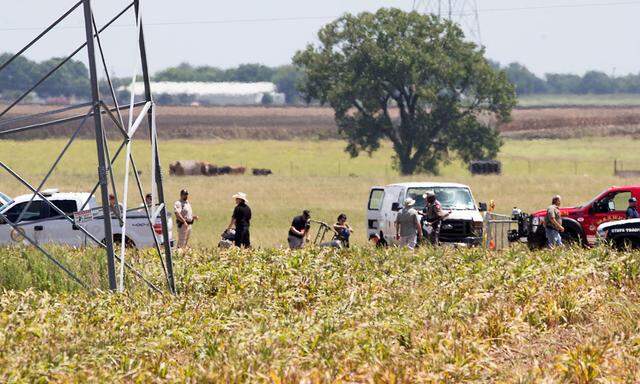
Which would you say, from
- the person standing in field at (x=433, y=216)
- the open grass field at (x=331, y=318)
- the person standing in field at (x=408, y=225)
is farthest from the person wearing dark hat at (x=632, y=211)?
the open grass field at (x=331, y=318)

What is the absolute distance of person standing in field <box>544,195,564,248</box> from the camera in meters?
25.8

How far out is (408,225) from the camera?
81.3 ft

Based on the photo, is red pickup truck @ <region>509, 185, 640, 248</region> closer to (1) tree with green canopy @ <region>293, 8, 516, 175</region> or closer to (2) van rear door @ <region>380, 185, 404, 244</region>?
(2) van rear door @ <region>380, 185, 404, 244</region>

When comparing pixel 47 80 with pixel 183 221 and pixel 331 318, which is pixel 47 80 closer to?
pixel 183 221

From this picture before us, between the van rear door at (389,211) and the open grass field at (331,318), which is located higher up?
the open grass field at (331,318)

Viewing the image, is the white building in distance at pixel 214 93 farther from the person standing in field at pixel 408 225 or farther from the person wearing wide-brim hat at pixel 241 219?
the person standing in field at pixel 408 225

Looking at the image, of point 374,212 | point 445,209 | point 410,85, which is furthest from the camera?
point 410,85

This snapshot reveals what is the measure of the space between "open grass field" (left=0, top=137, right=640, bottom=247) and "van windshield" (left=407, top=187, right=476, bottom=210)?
13.8 ft

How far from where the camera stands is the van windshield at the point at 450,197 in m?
28.4

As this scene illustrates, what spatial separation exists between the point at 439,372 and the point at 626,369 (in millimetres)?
1675

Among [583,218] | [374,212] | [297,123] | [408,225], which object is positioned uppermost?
[408,225]

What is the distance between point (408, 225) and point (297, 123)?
10581 centimetres

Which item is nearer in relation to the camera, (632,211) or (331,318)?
(331,318)

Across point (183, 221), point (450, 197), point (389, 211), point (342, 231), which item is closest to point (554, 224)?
point (450, 197)
